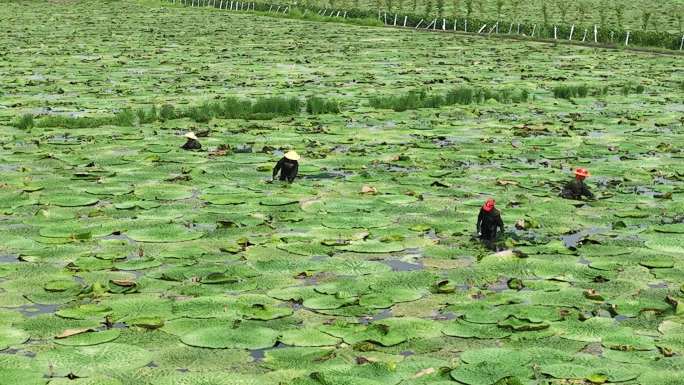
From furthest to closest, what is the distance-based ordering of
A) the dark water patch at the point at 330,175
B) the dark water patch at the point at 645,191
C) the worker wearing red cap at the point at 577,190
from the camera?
the dark water patch at the point at 330,175
the dark water patch at the point at 645,191
the worker wearing red cap at the point at 577,190

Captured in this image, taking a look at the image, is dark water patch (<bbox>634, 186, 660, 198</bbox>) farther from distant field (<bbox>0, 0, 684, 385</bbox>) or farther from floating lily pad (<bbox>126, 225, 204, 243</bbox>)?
floating lily pad (<bbox>126, 225, 204, 243</bbox>)

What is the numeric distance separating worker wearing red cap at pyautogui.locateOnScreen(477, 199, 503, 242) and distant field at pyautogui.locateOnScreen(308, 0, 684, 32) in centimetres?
3676

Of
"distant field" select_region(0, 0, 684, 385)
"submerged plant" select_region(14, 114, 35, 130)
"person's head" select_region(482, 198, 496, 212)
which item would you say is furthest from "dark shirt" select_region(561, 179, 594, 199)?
"submerged plant" select_region(14, 114, 35, 130)

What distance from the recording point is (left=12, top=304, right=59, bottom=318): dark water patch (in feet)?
25.1

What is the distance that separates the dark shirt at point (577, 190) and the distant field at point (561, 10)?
34.5 meters

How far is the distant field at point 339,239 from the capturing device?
677cm

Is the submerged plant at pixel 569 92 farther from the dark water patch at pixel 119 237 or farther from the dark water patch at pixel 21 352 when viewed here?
the dark water patch at pixel 21 352

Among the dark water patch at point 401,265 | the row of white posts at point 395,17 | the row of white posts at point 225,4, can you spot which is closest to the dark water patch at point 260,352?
the dark water patch at point 401,265

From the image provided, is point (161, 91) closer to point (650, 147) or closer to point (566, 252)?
point (650, 147)

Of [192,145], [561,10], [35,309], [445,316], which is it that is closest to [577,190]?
[445,316]

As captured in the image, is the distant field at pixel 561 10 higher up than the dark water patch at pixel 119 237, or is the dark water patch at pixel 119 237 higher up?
the distant field at pixel 561 10

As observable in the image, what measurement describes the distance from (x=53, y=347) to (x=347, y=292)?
2517 mm

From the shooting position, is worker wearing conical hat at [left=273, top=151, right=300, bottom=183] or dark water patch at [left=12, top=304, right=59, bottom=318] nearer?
dark water patch at [left=12, top=304, right=59, bottom=318]

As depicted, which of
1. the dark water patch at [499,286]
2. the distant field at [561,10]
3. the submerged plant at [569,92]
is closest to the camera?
the dark water patch at [499,286]
